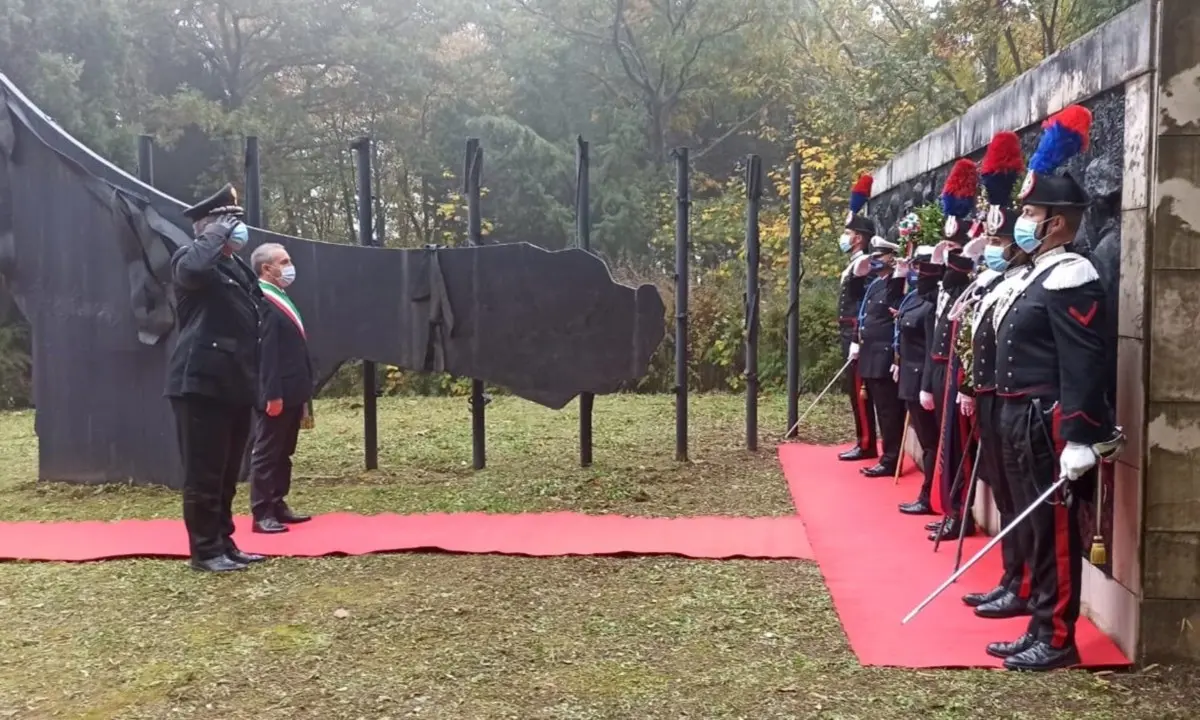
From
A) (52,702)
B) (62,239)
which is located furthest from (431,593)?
(62,239)

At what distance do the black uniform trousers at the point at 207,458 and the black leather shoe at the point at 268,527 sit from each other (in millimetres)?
577

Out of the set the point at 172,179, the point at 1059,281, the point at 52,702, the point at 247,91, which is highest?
the point at 247,91

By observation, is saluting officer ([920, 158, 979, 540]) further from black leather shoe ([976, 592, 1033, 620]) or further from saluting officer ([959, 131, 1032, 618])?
black leather shoe ([976, 592, 1033, 620])

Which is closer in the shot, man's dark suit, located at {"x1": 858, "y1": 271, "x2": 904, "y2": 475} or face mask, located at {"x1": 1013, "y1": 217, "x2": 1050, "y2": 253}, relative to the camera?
face mask, located at {"x1": 1013, "y1": 217, "x2": 1050, "y2": 253}

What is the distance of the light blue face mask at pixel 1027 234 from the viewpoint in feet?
11.3

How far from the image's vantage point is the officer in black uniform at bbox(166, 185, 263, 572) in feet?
14.8

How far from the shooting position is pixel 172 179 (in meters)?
15.2

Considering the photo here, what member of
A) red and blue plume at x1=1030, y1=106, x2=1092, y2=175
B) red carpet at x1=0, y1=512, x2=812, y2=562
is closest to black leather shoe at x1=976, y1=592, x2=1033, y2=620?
red carpet at x1=0, y1=512, x2=812, y2=562

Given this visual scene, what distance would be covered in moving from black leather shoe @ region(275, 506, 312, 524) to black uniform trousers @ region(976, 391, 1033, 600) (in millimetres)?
3370

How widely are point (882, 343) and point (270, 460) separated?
11.4 feet

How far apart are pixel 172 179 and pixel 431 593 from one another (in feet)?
41.4

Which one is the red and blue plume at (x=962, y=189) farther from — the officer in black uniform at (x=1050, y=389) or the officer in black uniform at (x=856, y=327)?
the officer in black uniform at (x=856, y=327)

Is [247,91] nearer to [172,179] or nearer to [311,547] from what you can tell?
[172,179]

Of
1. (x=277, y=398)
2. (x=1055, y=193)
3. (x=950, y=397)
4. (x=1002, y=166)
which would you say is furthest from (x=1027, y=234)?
Result: (x=277, y=398)
